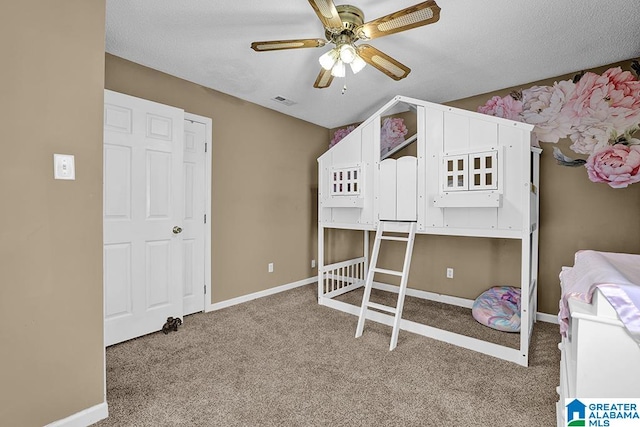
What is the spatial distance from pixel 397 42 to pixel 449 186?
3.98 feet

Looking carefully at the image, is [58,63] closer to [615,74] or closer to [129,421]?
[129,421]

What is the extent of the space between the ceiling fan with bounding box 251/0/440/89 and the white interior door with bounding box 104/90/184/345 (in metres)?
1.28

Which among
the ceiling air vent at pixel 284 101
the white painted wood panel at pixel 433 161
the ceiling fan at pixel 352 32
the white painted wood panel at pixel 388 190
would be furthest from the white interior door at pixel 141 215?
the white painted wood panel at pixel 433 161

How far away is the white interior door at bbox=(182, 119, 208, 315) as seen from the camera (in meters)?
2.97

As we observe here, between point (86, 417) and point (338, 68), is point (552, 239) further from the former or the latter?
point (86, 417)

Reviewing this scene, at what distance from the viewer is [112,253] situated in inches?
93.2

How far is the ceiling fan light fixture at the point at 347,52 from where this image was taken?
1.84 metres

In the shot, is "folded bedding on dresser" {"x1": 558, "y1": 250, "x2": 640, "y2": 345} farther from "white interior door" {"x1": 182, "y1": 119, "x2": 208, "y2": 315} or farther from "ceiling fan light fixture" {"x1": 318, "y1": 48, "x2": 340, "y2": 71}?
"white interior door" {"x1": 182, "y1": 119, "x2": 208, "y2": 315}

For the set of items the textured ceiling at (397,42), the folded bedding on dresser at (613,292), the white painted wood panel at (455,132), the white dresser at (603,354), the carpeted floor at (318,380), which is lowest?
the carpeted floor at (318,380)

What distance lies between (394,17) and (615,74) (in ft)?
7.72

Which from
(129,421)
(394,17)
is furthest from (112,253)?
(394,17)

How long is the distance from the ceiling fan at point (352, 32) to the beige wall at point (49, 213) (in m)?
0.99

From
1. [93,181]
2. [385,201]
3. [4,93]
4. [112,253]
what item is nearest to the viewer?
[4,93]

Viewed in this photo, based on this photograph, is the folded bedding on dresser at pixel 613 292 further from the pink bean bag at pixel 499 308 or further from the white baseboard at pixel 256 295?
the white baseboard at pixel 256 295
